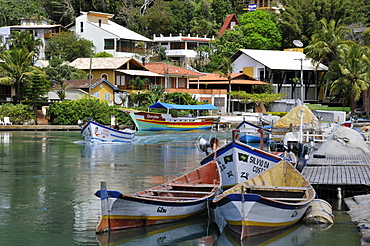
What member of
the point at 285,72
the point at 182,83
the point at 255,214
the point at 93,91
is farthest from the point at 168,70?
the point at 255,214

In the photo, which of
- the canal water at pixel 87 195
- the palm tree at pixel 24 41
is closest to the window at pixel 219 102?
the palm tree at pixel 24 41

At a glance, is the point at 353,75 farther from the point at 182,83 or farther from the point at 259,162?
the point at 259,162

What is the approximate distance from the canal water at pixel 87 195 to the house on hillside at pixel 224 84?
27035 millimetres

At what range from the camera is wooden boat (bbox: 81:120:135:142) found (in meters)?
40.2

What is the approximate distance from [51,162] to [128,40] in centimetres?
5293

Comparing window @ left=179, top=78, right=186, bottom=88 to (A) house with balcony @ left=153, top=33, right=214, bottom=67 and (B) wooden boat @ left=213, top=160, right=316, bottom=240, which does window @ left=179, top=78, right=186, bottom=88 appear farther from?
(B) wooden boat @ left=213, top=160, right=316, bottom=240

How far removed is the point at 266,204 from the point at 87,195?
8.44 meters

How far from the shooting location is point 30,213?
18016mm

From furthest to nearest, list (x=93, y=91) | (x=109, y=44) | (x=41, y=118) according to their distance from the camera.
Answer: (x=109, y=44) < (x=93, y=91) < (x=41, y=118)

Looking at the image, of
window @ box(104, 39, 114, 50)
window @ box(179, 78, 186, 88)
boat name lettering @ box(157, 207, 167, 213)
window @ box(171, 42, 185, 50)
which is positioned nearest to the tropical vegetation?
window @ box(171, 42, 185, 50)

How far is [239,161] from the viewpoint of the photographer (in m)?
19.0

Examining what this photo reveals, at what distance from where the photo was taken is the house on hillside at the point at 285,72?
70.9 metres

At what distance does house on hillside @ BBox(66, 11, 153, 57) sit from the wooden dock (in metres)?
59.3

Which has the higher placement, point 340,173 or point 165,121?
A: point 340,173
